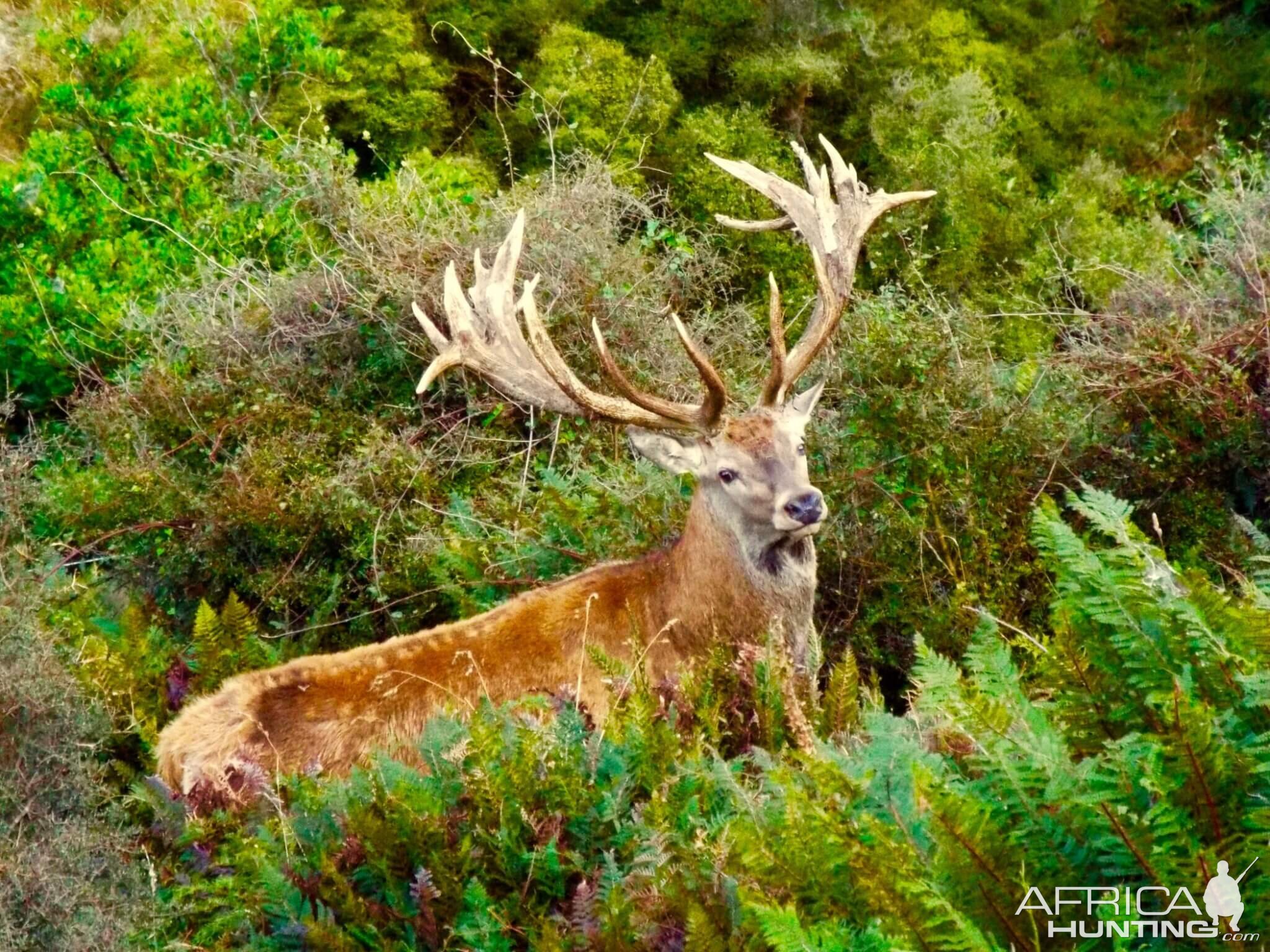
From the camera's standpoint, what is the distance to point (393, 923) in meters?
4.03

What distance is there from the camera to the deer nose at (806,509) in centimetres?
591

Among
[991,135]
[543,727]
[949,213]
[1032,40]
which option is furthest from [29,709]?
[1032,40]

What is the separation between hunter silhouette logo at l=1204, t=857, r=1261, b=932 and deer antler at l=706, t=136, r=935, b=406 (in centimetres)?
380

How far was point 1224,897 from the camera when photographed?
2725mm

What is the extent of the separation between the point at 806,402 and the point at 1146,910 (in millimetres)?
3862

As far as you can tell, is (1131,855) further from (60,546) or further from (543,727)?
(60,546)

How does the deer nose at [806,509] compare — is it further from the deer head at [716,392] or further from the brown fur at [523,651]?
the brown fur at [523,651]

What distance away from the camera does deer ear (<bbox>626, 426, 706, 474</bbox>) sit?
21.2ft

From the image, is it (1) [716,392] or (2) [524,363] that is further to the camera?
(2) [524,363]

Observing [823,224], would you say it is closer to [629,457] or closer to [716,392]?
[716,392]

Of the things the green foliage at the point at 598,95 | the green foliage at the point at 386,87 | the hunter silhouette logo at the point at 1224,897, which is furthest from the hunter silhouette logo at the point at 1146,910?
the green foliage at the point at 386,87

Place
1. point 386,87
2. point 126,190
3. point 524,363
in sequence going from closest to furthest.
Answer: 1. point 524,363
2. point 126,190
3. point 386,87

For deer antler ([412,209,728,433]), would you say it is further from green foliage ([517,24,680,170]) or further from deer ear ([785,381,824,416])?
green foliage ([517,24,680,170])

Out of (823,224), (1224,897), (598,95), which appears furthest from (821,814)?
(598,95)
